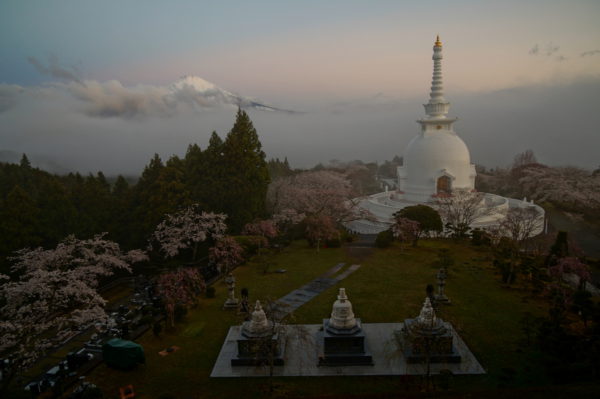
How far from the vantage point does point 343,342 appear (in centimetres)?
1551

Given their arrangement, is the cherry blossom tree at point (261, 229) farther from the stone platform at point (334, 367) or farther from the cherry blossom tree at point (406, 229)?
the stone platform at point (334, 367)

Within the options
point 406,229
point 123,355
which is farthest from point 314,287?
point 123,355

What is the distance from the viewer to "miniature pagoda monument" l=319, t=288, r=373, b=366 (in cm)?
1516

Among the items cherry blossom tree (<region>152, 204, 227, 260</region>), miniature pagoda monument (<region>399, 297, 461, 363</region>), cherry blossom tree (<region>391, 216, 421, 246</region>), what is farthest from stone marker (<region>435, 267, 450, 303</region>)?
cherry blossom tree (<region>152, 204, 227, 260</region>)

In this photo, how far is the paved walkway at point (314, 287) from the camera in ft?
70.0

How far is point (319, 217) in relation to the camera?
31312mm

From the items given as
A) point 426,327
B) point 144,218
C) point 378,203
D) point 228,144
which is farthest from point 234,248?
point 378,203

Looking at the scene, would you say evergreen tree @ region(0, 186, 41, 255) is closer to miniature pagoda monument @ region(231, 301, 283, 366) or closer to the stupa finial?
miniature pagoda monument @ region(231, 301, 283, 366)

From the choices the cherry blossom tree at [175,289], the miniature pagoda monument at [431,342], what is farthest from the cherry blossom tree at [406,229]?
the cherry blossom tree at [175,289]

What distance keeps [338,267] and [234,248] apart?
7.30 meters

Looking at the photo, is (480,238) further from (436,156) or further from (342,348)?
(342,348)

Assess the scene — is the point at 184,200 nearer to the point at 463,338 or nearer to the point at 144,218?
the point at 144,218

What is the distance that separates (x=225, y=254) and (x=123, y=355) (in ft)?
35.5

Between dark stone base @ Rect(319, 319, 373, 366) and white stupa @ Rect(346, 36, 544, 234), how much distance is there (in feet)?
78.4
